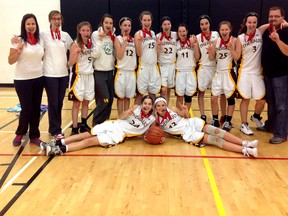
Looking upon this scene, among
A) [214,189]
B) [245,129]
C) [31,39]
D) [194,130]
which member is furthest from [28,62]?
[245,129]

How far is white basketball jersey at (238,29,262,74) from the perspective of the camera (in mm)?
5500

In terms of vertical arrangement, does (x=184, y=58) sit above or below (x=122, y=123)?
above

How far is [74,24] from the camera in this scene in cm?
1018

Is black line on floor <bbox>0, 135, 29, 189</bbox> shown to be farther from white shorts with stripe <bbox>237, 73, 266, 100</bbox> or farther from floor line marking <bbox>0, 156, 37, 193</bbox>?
white shorts with stripe <bbox>237, 73, 266, 100</bbox>

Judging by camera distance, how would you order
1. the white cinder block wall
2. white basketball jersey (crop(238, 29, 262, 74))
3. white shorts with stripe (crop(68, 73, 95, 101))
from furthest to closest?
the white cinder block wall → white shorts with stripe (crop(68, 73, 95, 101)) → white basketball jersey (crop(238, 29, 262, 74))

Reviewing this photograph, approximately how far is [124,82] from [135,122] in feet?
3.29

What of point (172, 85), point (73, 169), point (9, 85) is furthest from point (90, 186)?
point (9, 85)

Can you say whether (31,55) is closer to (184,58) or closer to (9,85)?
(184,58)

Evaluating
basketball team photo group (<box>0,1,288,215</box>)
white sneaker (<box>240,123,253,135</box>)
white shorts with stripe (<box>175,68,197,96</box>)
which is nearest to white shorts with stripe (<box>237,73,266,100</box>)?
basketball team photo group (<box>0,1,288,215</box>)

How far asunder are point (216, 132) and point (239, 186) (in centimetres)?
136

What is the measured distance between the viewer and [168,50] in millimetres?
6156

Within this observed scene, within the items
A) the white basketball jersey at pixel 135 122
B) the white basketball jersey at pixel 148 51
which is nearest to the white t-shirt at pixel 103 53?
the white basketball jersey at pixel 148 51

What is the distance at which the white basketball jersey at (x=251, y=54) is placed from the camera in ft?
18.0

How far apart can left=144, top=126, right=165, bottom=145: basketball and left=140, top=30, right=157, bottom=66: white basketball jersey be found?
4.38ft
